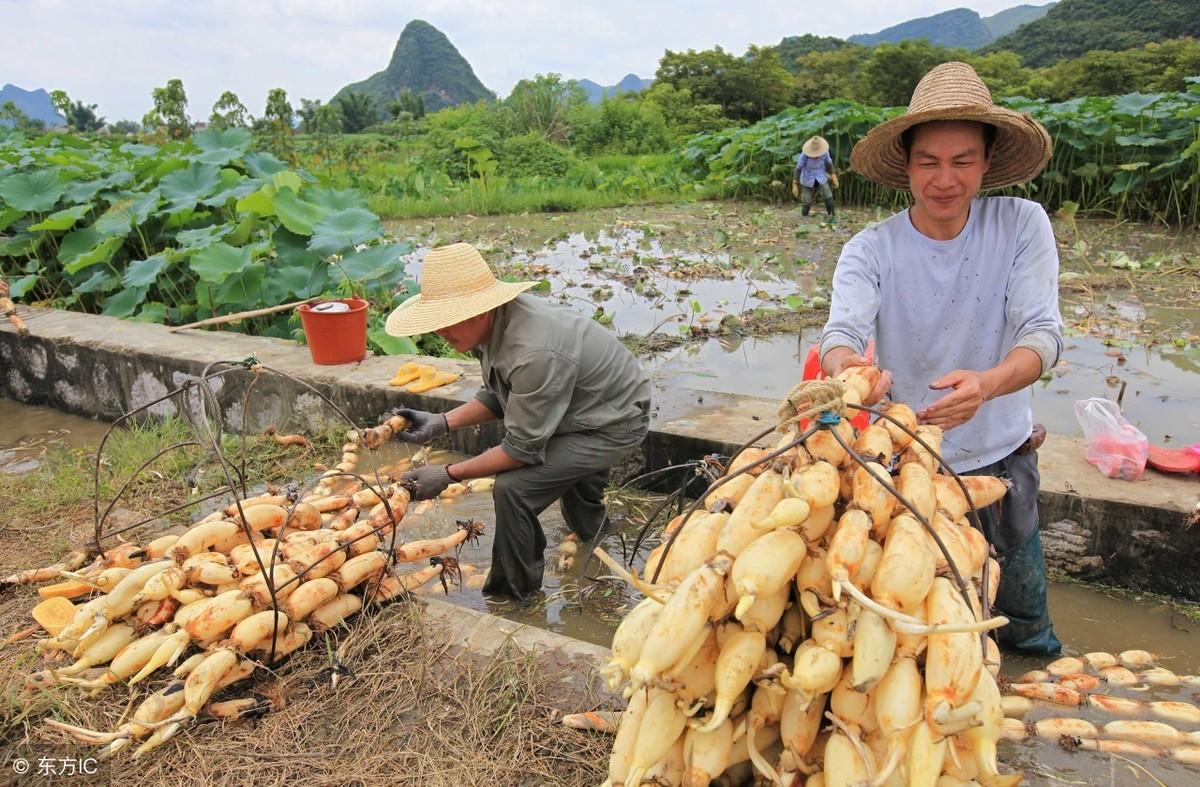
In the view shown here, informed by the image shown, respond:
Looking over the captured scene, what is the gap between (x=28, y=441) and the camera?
5.77m

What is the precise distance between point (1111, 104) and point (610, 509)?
13.6 meters

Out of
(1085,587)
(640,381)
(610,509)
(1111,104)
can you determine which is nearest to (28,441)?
(610,509)

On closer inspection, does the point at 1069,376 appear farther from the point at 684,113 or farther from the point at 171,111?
the point at 684,113

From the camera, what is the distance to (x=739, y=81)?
100.0 feet

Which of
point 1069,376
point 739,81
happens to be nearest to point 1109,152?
point 1069,376

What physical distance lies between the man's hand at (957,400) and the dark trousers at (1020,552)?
1.99ft

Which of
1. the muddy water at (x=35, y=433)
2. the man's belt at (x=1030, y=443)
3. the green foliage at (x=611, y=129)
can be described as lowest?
the muddy water at (x=35, y=433)

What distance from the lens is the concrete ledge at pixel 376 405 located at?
10.7 ft

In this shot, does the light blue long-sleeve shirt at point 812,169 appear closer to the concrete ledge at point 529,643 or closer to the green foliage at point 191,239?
the green foliage at point 191,239

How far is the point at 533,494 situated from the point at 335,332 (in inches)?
104

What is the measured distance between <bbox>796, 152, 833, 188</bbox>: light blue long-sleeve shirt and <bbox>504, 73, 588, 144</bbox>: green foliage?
1188cm

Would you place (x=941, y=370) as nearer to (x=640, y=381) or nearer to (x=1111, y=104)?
(x=640, y=381)

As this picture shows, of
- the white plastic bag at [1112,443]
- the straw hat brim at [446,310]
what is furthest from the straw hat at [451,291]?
the white plastic bag at [1112,443]

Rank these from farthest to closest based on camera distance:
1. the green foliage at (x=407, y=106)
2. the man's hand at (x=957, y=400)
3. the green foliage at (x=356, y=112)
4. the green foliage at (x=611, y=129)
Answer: the green foliage at (x=407, y=106) < the green foliage at (x=356, y=112) < the green foliage at (x=611, y=129) < the man's hand at (x=957, y=400)
